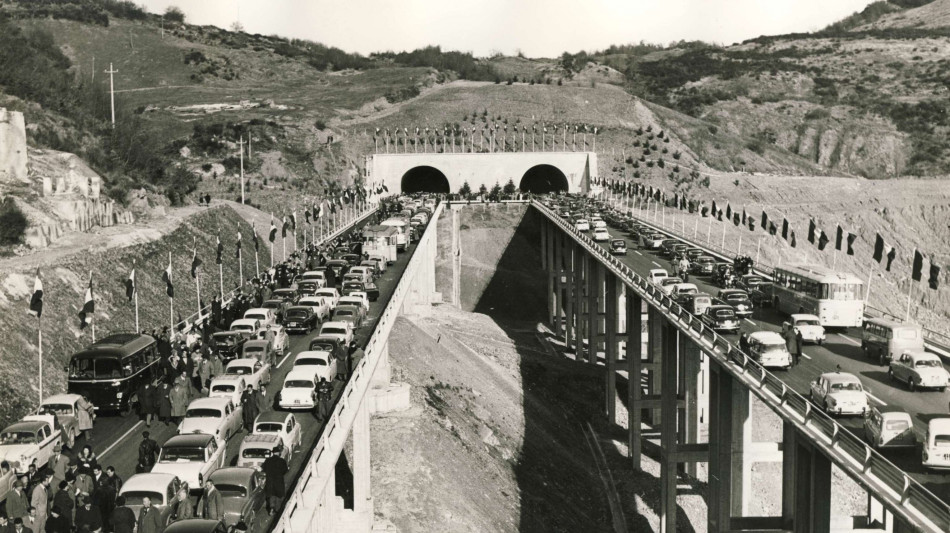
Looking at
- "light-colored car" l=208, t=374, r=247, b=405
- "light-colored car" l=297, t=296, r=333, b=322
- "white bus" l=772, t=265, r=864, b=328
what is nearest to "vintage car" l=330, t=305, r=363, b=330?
"light-colored car" l=297, t=296, r=333, b=322

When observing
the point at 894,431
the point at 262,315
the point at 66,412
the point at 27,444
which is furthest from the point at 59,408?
the point at 894,431

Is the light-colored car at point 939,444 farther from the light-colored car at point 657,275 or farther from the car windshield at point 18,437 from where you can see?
the light-colored car at point 657,275

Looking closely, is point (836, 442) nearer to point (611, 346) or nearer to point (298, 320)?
point (298, 320)

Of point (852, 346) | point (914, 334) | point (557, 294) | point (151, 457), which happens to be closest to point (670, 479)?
point (852, 346)

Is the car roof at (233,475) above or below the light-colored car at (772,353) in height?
below

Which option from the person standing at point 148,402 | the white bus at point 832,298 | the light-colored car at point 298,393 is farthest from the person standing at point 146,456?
the white bus at point 832,298
